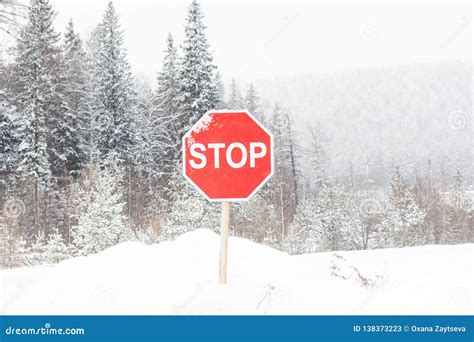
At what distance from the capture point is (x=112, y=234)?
18.3 metres

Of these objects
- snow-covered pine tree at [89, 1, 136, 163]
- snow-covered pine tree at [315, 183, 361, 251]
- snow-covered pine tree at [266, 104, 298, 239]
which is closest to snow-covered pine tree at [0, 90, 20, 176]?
snow-covered pine tree at [89, 1, 136, 163]

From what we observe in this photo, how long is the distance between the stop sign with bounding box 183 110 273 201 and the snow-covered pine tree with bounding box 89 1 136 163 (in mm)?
24880

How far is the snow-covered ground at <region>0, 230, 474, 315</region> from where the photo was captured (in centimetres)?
371

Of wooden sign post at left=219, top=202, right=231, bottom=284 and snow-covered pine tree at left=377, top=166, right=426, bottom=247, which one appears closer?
wooden sign post at left=219, top=202, right=231, bottom=284

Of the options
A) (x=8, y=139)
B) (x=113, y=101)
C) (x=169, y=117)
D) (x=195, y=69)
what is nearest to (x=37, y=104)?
(x=8, y=139)

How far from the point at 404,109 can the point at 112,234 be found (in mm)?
156578

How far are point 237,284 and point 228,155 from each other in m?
1.12

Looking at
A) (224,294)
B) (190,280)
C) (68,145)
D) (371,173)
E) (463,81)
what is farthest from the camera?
(463,81)

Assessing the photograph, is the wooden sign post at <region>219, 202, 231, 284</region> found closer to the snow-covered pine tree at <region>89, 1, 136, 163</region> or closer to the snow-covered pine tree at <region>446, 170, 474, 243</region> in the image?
the snow-covered pine tree at <region>89, 1, 136, 163</region>

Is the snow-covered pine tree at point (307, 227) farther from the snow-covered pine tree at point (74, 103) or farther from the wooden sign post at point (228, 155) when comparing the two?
the wooden sign post at point (228, 155)

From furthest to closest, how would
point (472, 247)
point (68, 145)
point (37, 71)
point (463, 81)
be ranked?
point (463, 81)
point (68, 145)
point (37, 71)
point (472, 247)

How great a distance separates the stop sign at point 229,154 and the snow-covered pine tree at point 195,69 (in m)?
18.9
